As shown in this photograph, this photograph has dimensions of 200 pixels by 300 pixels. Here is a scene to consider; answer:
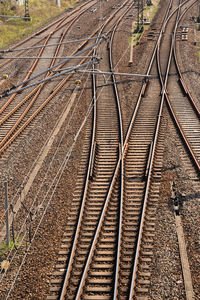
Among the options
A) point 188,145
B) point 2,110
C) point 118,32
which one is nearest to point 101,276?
point 188,145

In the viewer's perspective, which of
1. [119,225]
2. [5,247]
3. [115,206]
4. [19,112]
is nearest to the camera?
[5,247]

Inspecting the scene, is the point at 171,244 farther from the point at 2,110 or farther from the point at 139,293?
the point at 2,110

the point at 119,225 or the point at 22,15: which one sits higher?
the point at 22,15

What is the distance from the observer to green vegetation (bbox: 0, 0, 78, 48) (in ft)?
113

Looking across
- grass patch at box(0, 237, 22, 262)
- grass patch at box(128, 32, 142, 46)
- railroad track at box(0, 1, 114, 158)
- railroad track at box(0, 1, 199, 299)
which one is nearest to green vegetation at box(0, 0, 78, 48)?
grass patch at box(128, 32, 142, 46)

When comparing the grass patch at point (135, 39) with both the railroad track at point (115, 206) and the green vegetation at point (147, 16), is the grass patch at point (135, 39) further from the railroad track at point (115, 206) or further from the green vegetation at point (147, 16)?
the railroad track at point (115, 206)

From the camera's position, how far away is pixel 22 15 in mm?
41094

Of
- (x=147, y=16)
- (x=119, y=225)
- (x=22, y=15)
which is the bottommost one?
(x=119, y=225)

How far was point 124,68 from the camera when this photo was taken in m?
25.0

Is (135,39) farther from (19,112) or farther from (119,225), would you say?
(119,225)

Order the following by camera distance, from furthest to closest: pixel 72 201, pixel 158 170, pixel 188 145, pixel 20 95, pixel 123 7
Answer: pixel 123 7
pixel 20 95
pixel 188 145
pixel 158 170
pixel 72 201

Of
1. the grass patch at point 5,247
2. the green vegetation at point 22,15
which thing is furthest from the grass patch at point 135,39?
the grass patch at point 5,247

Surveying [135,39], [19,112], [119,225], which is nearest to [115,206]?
[119,225]

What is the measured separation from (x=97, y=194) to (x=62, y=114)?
688cm
